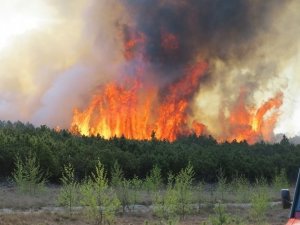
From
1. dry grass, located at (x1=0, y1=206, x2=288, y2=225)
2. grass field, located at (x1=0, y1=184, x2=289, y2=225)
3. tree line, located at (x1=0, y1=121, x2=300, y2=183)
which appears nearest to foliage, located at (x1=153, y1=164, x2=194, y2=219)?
grass field, located at (x1=0, y1=184, x2=289, y2=225)

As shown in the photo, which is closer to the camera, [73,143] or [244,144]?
[73,143]

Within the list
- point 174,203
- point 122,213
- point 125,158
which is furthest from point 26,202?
point 125,158

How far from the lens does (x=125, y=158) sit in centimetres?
4662

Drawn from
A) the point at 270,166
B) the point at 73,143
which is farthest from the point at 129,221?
the point at 270,166

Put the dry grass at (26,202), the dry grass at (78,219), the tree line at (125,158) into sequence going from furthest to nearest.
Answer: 1. the tree line at (125,158)
2. the dry grass at (26,202)
3. the dry grass at (78,219)

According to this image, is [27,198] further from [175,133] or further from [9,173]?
[175,133]

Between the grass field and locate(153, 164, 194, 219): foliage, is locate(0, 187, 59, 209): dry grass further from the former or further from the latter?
locate(153, 164, 194, 219): foliage

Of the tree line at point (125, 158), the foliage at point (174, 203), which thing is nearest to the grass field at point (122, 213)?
the foliage at point (174, 203)

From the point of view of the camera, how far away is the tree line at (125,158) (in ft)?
135

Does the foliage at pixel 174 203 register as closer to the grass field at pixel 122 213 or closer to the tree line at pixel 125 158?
the grass field at pixel 122 213

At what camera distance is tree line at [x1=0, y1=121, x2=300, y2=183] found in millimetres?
41000

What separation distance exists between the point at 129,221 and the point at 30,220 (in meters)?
4.50

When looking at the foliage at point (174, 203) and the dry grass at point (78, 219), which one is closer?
the dry grass at point (78, 219)

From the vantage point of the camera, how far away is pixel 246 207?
96.7 feet
